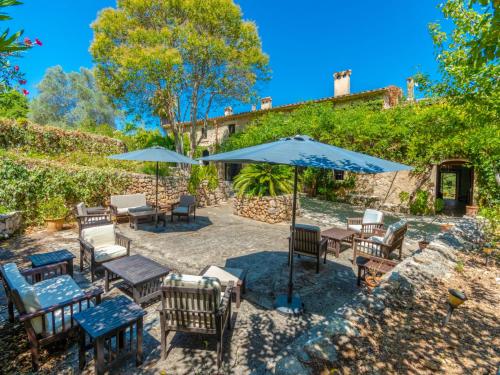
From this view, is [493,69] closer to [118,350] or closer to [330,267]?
[330,267]

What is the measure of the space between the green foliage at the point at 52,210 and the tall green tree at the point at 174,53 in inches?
356

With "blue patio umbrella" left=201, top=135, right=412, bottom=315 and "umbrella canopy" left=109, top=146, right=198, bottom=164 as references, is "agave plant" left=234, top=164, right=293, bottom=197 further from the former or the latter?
"blue patio umbrella" left=201, top=135, right=412, bottom=315

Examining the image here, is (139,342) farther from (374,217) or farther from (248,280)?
(374,217)

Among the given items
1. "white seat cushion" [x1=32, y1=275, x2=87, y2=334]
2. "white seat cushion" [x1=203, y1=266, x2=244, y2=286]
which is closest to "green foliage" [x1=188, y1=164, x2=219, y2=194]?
"white seat cushion" [x1=203, y1=266, x2=244, y2=286]

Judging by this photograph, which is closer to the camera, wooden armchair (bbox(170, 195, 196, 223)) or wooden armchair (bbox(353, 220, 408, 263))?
wooden armchair (bbox(353, 220, 408, 263))

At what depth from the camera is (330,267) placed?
5551mm

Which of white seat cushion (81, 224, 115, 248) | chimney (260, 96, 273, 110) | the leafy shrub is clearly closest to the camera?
white seat cushion (81, 224, 115, 248)

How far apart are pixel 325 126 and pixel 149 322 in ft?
49.6

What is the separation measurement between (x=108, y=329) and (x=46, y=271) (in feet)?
6.93

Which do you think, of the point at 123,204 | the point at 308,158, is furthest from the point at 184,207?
the point at 308,158

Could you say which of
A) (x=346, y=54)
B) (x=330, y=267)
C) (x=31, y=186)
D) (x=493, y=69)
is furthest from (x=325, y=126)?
(x=31, y=186)

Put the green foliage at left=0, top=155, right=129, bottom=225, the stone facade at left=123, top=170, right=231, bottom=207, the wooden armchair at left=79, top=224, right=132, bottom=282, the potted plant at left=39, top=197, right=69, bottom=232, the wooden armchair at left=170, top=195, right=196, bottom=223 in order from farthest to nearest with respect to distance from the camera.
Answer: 1. the stone facade at left=123, top=170, right=231, bottom=207
2. the wooden armchair at left=170, top=195, right=196, bottom=223
3. the potted plant at left=39, top=197, right=69, bottom=232
4. the green foliage at left=0, top=155, right=129, bottom=225
5. the wooden armchair at left=79, top=224, right=132, bottom=282

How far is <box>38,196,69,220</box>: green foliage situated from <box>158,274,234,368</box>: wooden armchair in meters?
6.97

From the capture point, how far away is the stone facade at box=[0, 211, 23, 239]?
6.66 m
